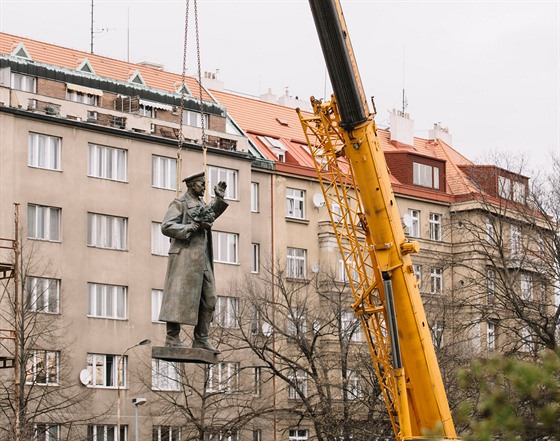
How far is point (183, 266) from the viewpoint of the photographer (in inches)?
A: 729

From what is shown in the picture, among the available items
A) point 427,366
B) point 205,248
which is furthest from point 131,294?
point 205,248

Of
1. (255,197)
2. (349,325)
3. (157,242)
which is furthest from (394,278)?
(255,197)

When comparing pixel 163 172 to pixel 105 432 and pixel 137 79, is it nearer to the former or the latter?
pixel 137 79

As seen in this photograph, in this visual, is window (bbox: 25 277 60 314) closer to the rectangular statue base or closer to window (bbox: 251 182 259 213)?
window (bbox: 251 182 259 213)

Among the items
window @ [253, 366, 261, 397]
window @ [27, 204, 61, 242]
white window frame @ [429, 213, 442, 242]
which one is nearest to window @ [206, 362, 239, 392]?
window @ [253, 366, 261, 397]

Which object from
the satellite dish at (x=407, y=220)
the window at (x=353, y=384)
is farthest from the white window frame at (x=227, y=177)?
the window at (x=353, y=384)

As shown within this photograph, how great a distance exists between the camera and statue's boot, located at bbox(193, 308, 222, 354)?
61.1ft

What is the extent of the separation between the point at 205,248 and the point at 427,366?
964cm

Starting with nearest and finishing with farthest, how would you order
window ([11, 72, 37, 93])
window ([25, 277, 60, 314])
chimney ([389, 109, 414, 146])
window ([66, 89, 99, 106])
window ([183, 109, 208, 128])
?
window ([25, 277, 60, 314]) < window ([11, 72, 37, 93]) < window ([66, 89, 99, 106]) < window ([183, 109, 208, 128]) < chimney ([389, 109, 414, 146])

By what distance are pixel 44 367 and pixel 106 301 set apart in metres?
6.08

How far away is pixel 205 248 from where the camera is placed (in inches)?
738

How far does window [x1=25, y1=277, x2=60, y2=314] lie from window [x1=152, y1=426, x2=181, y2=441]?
594cm

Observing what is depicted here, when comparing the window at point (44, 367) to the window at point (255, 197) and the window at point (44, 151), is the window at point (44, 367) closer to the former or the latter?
the window at point (44, 151)

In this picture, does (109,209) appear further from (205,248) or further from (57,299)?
(205,248)
